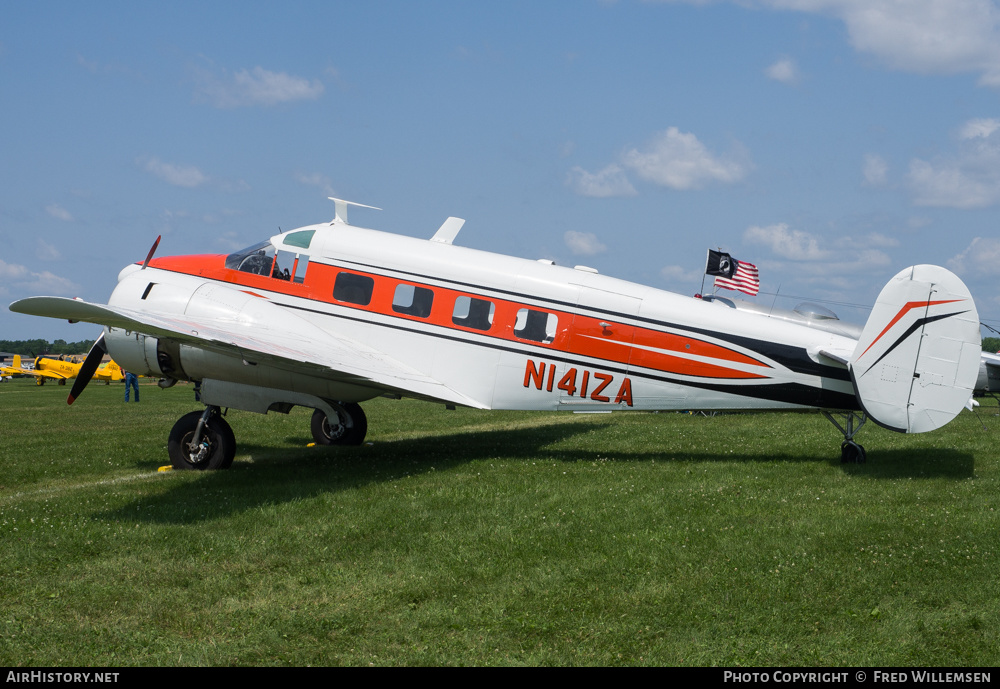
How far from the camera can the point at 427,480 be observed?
1134 cm

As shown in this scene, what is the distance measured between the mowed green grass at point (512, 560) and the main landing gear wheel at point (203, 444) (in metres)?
0.36

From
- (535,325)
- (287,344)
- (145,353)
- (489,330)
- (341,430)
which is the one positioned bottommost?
(341,430)

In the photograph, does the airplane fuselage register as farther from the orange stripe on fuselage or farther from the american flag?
the american flag

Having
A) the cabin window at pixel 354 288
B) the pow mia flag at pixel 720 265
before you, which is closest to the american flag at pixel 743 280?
the pow mia flag at pixel 720 265

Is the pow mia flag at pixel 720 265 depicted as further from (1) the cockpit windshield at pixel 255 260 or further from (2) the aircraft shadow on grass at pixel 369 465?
(1) the cockpit windshield at pixel 255 260

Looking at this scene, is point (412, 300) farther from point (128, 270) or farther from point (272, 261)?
point (128, 270)

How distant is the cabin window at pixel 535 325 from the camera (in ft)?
41.2

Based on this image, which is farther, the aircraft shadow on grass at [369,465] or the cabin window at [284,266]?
the cabin window at [284,266]

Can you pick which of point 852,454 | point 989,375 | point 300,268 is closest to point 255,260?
point 300,268

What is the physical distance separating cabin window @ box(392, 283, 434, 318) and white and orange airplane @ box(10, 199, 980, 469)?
24 mm

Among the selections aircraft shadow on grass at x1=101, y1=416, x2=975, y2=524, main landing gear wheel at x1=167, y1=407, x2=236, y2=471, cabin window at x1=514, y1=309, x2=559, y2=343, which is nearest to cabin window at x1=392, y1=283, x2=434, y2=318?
cabin window at x1=514, y1=309, x2=559, y2=343

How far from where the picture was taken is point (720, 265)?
31031 mm

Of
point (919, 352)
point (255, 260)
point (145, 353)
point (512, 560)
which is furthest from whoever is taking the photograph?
point (255, 260)

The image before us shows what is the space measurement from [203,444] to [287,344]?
2.33 m
